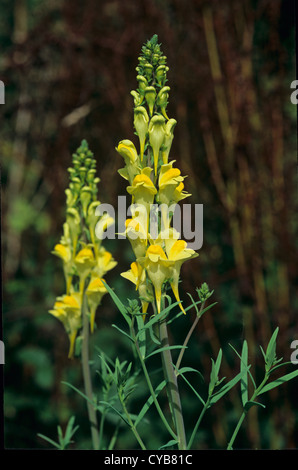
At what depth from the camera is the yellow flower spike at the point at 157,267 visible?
66cm

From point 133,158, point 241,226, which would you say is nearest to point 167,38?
point 241,226

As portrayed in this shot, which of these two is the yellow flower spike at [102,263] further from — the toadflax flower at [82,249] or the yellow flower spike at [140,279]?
the yellow flower spike at [140,279]

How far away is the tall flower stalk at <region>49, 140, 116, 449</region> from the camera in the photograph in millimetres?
896

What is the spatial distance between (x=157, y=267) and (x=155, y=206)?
0.28ft

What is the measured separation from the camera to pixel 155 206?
2.25 ft

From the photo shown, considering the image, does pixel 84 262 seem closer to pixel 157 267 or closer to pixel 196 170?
pixel 157 267

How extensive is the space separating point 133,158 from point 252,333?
43.2 inches

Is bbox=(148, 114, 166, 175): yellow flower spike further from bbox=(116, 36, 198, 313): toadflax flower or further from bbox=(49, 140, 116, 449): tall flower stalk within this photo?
bbox=(49, 140, 116, 449): tall flower stalk

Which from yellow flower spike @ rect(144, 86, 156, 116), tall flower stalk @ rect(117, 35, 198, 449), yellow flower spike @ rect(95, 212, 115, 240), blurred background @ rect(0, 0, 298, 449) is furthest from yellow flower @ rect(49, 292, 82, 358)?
→ blurred background @ rect(0, 0, 298, 449)

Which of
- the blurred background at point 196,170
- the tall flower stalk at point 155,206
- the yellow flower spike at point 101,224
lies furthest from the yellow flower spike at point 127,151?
the blurred background at point 196,170

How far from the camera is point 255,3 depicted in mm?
1729

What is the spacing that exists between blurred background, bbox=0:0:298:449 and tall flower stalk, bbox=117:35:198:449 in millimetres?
889

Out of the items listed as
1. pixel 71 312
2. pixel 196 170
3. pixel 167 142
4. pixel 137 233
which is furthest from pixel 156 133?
pixel 196 170
